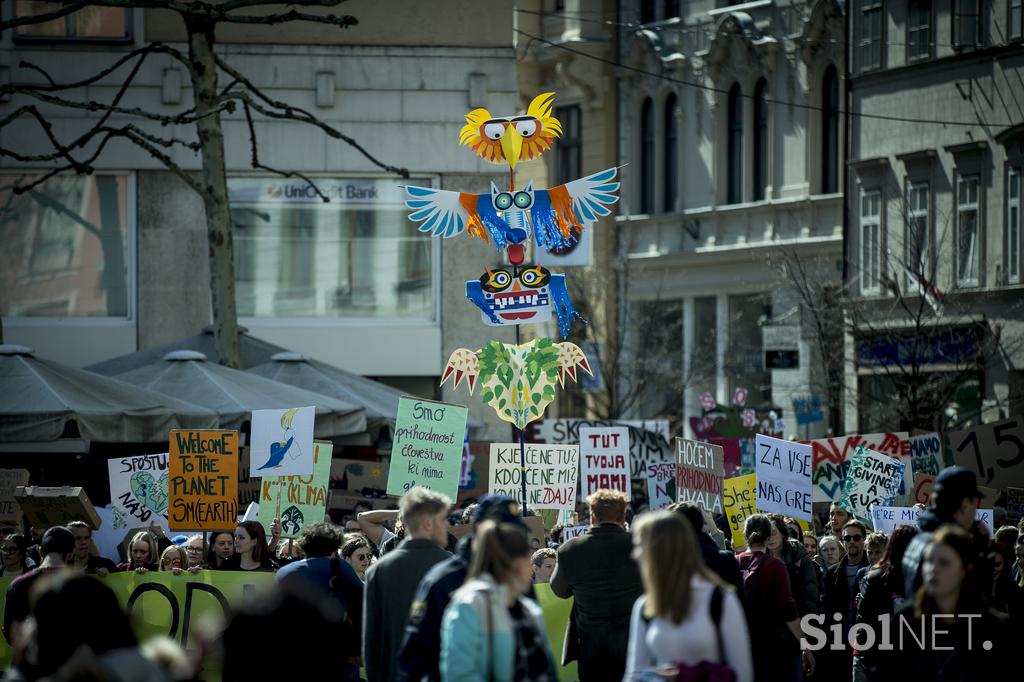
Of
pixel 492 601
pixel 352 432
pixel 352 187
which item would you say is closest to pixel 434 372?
pixel 352 187

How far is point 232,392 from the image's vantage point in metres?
18.2

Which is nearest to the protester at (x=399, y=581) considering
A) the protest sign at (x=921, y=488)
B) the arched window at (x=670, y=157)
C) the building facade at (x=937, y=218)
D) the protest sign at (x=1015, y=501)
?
the protest sign at (x=921, y=488)

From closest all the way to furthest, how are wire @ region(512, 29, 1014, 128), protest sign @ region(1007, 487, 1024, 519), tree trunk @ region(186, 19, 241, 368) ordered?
protest sign @ region(1007, 487, 1024, 519)
tree trunk @ region(186, 19, 241, 368)
wire @ region(512, 29, 1014, 128)

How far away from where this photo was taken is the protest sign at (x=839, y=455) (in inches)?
687

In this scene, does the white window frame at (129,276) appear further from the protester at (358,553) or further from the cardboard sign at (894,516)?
the protester at (358,553)

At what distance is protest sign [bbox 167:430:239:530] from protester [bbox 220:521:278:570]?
1.29 meters

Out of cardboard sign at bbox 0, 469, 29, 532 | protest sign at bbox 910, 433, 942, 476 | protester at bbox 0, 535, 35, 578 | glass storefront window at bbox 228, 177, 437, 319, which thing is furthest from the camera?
glass storefront window at bbox 228, 177, 437, 319

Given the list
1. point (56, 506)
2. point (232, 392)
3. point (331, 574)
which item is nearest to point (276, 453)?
point (56, 506)

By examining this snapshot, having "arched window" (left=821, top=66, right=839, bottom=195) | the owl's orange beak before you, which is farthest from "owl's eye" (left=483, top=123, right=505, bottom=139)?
"arched window" (left=821, top=66, right=839, bottom=195)

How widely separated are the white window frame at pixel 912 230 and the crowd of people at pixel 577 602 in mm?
20122

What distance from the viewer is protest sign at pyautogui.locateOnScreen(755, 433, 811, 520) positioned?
554 inches

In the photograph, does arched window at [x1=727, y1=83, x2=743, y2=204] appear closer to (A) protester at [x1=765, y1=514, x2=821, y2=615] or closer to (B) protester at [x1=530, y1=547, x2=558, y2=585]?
(B) protester at [x1=530, y1=547, x2=558, y2=585]

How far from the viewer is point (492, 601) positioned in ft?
21.6

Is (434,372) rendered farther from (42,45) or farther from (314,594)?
(314,594)
